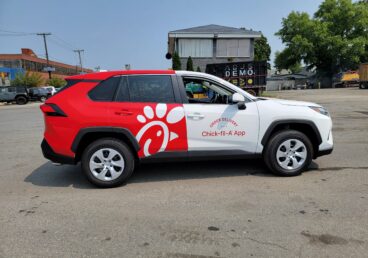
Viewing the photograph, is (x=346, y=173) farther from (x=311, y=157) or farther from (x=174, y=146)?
(x=174, y=146)

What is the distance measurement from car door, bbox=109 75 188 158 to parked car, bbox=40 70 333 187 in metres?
0.01

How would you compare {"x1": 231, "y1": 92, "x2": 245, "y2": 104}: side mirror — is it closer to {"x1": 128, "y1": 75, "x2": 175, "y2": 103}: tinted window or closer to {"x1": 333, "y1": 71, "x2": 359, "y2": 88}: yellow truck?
{"x1": 128, "y1": 75, "x2": 175, "y2": 103}: tinted window

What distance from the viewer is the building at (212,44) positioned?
27.1 meters

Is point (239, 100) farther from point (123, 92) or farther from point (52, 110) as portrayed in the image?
point (52, 110)

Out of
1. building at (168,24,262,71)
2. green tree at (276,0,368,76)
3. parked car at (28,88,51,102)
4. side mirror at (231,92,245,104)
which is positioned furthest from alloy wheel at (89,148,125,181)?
green tree at (276,0,368,76)

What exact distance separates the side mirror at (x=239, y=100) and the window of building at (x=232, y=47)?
949 inches

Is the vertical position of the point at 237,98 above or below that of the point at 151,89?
below

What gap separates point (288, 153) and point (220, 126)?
1.19 metres

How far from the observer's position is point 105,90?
4.59 m

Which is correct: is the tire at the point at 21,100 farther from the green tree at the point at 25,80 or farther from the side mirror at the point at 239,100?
the side mirror at the point at 239,100

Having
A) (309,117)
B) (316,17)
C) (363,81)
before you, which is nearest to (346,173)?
(309,117)

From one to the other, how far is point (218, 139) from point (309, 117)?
1502mm

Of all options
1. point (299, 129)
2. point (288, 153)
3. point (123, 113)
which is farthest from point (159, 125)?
point (299, 129)

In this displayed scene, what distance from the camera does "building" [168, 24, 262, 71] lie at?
27125mm
